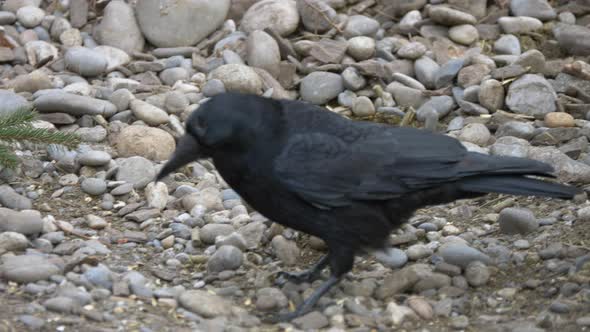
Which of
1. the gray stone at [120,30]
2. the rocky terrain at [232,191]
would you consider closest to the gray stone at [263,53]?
the rocky terrain at [232,191]

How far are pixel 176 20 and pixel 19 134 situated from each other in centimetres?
239

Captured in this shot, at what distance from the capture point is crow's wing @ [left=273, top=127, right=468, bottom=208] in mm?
4719

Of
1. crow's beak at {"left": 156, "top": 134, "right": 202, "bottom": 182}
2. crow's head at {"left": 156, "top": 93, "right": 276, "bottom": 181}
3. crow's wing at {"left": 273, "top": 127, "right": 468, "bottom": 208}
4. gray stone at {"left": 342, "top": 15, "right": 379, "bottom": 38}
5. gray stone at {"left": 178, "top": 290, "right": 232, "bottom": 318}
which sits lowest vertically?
gray stone at {"left": 342, "top": 15, "right": 379, "bottom": 38}

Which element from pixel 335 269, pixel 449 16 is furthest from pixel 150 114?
pixel 449 16

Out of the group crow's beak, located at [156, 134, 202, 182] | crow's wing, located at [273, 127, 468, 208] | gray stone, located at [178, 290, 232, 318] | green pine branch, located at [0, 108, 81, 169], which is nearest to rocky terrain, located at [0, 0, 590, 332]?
gray stone, located at [178, 290, 232, 318]

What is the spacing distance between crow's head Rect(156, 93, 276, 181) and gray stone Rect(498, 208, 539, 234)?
5.42 feet

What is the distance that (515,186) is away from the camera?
4.85 metres

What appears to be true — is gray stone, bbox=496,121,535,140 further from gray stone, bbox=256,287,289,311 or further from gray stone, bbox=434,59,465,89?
gray stone, bbox=256,287,289,311

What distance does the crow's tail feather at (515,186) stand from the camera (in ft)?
15.7

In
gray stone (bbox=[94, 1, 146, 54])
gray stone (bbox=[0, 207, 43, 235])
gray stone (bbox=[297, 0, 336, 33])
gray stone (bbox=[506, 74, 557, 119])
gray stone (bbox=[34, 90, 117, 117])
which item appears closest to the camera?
gray stone (bbox=[0, 207, 43, 235])

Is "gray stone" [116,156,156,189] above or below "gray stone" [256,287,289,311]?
below

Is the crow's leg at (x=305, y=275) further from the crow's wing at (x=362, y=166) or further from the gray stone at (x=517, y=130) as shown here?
the gray stone at (x=517, y=130)

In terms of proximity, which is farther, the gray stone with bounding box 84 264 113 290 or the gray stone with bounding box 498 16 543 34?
the gray stone with bounding box 498 16 543 34

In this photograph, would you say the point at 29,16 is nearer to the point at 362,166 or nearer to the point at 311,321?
the point at 362,166
